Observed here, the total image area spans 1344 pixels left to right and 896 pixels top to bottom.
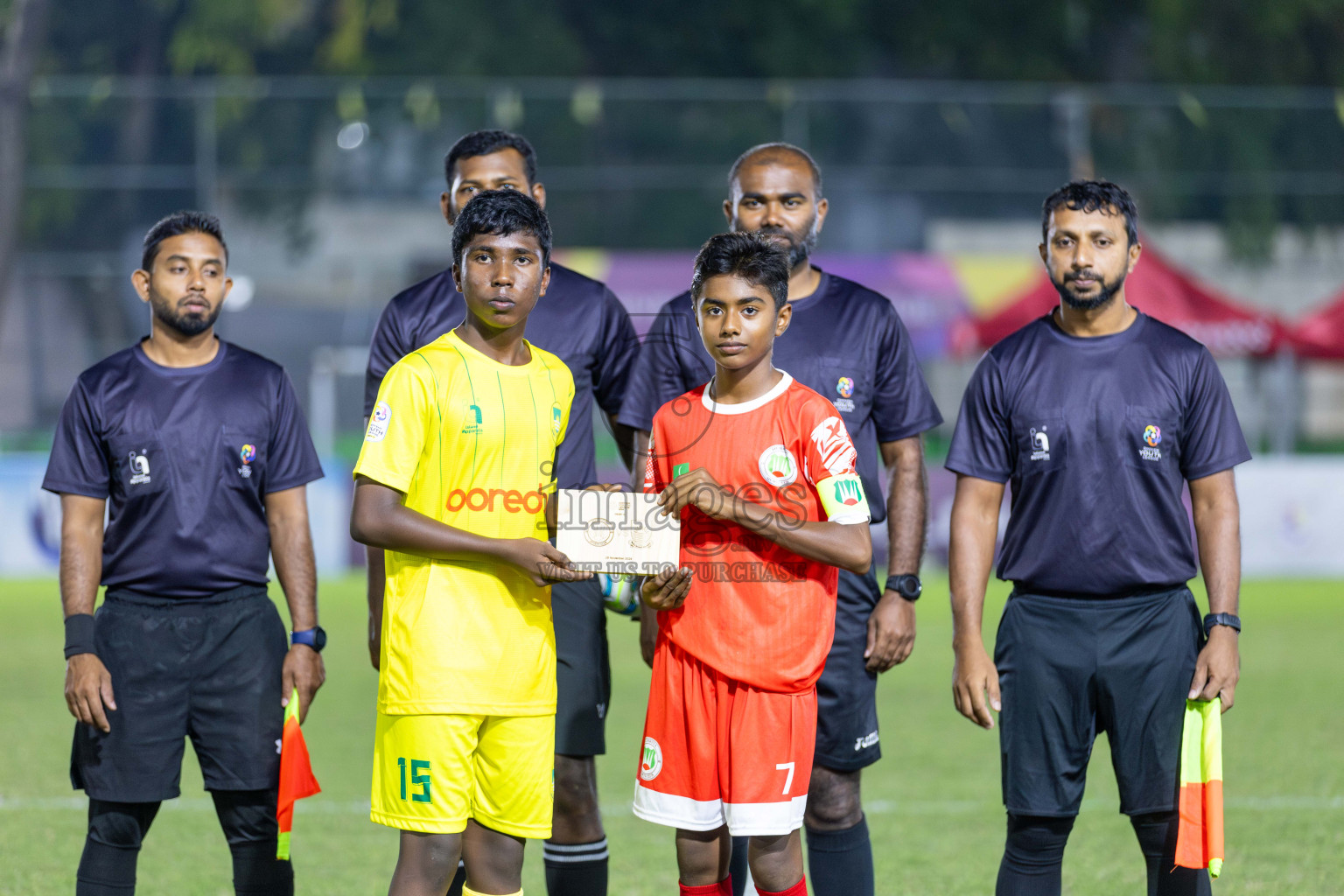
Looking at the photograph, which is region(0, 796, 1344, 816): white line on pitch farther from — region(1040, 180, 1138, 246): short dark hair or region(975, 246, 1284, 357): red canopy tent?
region(975, 246, 1284, 357): red canopy tent

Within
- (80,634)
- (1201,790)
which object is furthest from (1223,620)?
(80,634)

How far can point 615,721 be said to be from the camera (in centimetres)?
836

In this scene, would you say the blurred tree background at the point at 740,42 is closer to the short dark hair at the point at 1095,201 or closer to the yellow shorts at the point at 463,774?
the short dark hair at the point at 1095,201

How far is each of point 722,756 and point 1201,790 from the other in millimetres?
1233

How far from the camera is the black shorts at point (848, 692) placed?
409 cm

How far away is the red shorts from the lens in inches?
139

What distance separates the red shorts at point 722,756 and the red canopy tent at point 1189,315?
51.4 ft

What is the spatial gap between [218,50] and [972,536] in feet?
85.1

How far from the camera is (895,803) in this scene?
21.4 ft

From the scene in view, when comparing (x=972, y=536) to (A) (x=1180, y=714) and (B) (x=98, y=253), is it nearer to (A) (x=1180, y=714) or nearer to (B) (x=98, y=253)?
(A) (x=1180, y=714)

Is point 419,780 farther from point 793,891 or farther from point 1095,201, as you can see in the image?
point 1095,201

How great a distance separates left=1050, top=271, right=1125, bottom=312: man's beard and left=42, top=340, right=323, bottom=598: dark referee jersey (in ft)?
7.29

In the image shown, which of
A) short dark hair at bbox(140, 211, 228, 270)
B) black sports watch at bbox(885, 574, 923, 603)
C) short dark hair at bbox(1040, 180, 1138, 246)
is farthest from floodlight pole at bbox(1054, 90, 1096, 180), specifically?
short dark hair at bbox(140, 211, 228, 270)

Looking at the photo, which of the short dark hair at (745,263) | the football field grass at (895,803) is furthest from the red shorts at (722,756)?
the football field grass at (895,803)
